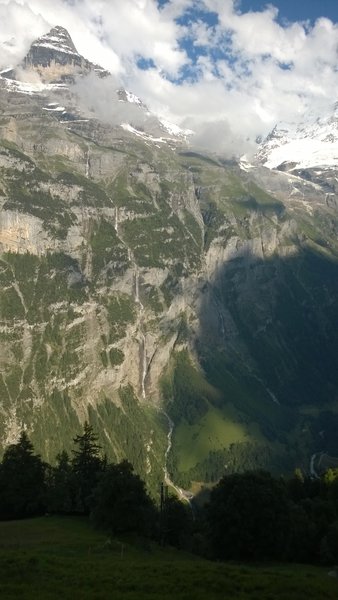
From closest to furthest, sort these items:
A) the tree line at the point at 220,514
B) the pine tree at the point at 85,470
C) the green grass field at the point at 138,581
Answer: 1. the green grass field at the point at 138,581
2. the tree line at the point at 220,514
3. the pine tree at the point at 85,470

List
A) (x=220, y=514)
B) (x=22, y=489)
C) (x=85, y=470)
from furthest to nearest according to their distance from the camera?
(x=85, y=470) → (x=22, y=489) → (x=220, y=514)

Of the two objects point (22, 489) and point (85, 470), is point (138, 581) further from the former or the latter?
point (85, 470)

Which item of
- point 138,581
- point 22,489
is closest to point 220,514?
point 138,581

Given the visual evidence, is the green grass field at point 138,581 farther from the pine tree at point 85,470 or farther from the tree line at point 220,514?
the pine tree at point 85,470

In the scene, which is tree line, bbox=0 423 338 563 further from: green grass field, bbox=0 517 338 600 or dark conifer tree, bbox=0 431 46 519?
green grass field, bbox=0 517 338 600

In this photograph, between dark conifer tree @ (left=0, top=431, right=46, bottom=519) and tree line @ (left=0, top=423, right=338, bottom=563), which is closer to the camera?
tree line @ (left=0, top=423, right=338, bottom=563)

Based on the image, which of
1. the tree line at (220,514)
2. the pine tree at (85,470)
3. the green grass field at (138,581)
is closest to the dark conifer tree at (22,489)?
the tree line at (220,514)

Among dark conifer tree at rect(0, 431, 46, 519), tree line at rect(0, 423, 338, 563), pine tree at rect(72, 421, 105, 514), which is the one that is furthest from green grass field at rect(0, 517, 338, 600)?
dark conifer tree at rect(0, 431, 46, 519)

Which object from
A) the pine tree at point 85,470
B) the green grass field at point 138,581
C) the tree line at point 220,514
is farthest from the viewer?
the pine tree at point 85,470

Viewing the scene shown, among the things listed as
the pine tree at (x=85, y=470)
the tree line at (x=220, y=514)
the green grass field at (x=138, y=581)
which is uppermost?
the pine tree at (x=85, y=470)

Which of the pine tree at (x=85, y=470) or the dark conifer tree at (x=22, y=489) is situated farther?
the pine tree at (x=85, y=470)

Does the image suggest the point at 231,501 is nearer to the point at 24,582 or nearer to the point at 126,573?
the point at 126,573
